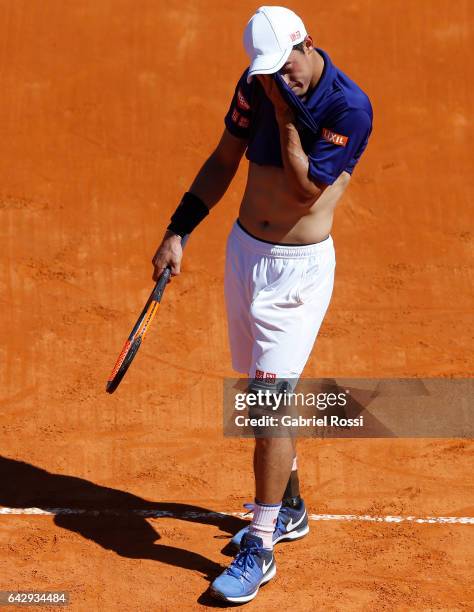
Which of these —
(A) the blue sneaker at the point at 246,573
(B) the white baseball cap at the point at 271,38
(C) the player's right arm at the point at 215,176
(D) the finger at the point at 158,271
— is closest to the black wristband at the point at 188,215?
(C) the player's right arm at the point at 215,176

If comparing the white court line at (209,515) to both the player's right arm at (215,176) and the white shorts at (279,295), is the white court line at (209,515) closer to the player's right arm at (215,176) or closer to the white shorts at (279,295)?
the white shorts at (279,295)

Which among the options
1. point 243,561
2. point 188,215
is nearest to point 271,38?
point 188,215

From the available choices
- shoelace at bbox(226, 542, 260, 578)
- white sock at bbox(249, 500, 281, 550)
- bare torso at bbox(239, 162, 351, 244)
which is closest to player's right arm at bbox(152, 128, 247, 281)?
bare torso at bbox(239, 162, 351, 244)

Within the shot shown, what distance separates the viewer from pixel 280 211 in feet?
18.7

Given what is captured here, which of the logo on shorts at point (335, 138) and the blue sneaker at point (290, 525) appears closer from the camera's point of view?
the logo on shorts at point (335, 138)

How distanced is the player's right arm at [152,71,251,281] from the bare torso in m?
0.21

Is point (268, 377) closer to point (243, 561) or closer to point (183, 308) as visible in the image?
point (243, 561)

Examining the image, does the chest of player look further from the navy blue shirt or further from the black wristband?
the black wristband

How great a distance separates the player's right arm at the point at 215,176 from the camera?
5.77 m

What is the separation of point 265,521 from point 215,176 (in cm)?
195

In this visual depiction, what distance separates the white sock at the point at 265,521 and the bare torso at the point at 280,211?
1454 mm

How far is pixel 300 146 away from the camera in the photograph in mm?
5391

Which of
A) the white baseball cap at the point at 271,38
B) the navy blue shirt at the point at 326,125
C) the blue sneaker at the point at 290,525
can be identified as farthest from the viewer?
the blue sneaker at the point at 290,525

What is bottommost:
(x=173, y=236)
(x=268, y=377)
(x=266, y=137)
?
(x=268, y=377)
